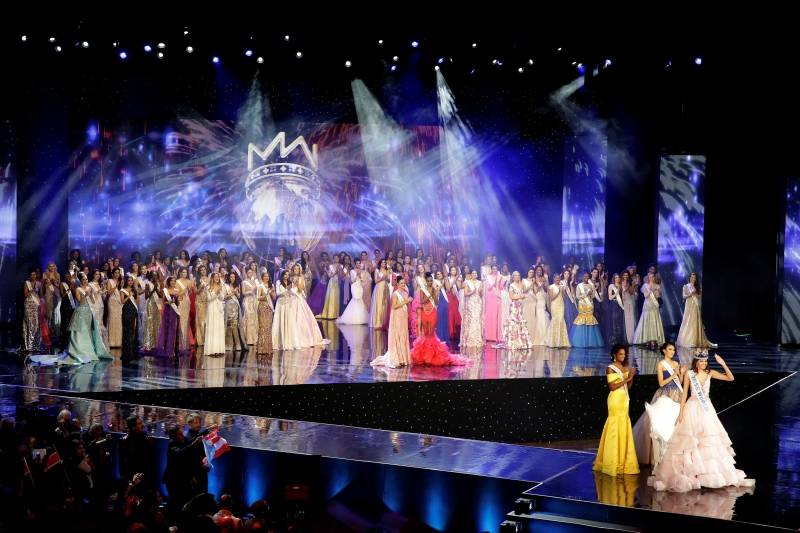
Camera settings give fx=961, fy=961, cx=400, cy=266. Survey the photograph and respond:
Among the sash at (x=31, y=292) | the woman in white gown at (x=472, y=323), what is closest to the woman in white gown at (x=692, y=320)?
the woman in white gown at (x=472, y=323)

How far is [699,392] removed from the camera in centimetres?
738

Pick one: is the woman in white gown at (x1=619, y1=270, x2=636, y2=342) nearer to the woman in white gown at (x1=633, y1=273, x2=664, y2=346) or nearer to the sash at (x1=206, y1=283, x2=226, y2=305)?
the woman in white gown at (x1=633, y1=273, x2=664, y2=346)

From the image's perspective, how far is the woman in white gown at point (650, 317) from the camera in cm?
1429

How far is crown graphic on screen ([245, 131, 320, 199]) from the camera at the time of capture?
656 inches

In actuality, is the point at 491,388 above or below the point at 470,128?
below

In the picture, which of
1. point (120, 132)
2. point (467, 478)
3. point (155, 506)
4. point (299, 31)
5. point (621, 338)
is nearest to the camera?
point (155, 506)

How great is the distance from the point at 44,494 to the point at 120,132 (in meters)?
10.9

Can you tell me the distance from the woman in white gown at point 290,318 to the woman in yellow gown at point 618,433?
21.6 ft

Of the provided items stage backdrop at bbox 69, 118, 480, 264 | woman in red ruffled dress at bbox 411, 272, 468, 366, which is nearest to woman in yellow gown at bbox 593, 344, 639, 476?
woman in red ruffled dress at bbox 411, 272, 468, 366

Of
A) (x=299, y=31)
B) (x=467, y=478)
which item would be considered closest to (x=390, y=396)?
(x=467, y=478)

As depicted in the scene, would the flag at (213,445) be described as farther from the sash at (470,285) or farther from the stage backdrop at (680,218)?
the stage backdrop at (680,218)

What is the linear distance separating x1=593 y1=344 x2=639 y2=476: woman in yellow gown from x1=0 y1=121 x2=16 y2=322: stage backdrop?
1050 centimetres

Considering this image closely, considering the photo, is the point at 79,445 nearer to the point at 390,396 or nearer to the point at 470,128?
the point at 390,396

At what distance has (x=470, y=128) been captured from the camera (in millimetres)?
17406
